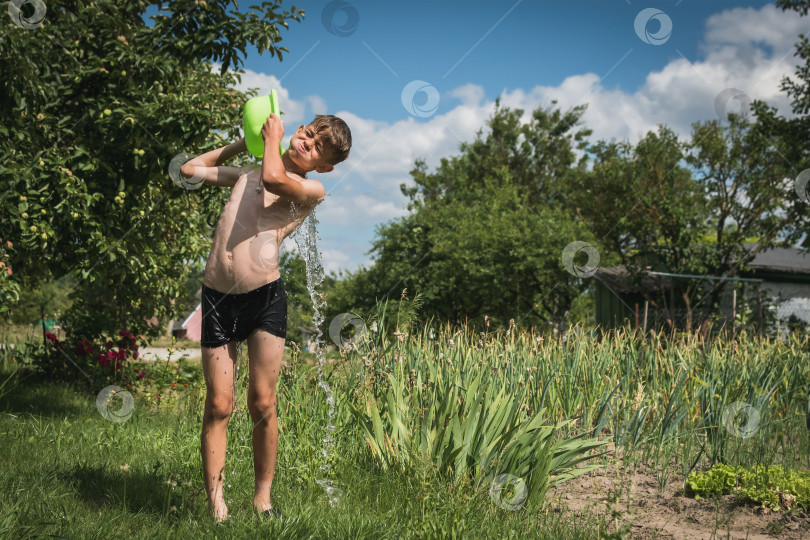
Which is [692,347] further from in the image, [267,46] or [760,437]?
[267,46]

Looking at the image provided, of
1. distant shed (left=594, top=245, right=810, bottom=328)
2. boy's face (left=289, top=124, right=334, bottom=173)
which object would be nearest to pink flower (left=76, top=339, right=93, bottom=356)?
boy's face (left=289, top=124, right=334, bottom=173)

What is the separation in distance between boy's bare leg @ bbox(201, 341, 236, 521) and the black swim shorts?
0.06 m

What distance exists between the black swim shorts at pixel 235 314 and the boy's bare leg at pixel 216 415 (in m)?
0.06

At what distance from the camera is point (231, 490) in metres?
3.33

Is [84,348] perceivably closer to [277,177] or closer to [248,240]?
[248,240]

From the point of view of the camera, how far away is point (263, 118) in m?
2.88

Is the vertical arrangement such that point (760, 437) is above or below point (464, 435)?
above

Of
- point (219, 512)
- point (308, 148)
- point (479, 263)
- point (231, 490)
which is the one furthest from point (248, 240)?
point (479, 263)

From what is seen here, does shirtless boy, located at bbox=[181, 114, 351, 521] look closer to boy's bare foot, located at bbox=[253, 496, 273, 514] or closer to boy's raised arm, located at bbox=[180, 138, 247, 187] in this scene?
boy's bare foot, located at bbox=[253, 496, 273, 514]

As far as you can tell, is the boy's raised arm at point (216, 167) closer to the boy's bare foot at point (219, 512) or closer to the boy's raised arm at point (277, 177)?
the boy's raised arm at point (277, 177)

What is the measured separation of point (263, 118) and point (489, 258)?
46.0 feet

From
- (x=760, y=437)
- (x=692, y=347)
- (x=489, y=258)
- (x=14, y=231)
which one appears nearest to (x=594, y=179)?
(x=489, y=258)

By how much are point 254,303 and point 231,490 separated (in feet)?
3.64

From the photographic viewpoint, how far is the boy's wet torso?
2820mm
